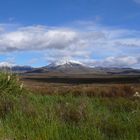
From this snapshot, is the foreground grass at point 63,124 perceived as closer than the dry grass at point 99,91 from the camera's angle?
Yes

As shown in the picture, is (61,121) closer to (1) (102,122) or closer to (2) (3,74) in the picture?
(1) (102,122)

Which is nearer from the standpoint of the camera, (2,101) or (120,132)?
(120,132)

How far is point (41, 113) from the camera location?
9953 mm

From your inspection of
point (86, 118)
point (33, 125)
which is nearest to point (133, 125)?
point (86, 118)

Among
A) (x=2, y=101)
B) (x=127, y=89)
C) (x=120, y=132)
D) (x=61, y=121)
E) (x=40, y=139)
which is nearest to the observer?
(x=40, y=139)

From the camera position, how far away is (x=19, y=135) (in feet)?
26.6

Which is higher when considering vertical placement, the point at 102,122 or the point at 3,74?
the point at 3,74

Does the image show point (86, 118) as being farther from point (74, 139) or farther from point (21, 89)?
point (21, 89)

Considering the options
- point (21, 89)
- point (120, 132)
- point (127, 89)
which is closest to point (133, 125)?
point (120, 132)

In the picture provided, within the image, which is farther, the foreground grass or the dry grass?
the dry grass

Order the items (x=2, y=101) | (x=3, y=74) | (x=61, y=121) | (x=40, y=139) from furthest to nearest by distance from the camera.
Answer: (x=3, y=74), (x=2, y=101), (x=61, y=121), (x=40, y=139)

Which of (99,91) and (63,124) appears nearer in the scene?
(63,124)

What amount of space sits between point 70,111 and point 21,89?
6831 mm

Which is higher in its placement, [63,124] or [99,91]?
[63,124]
